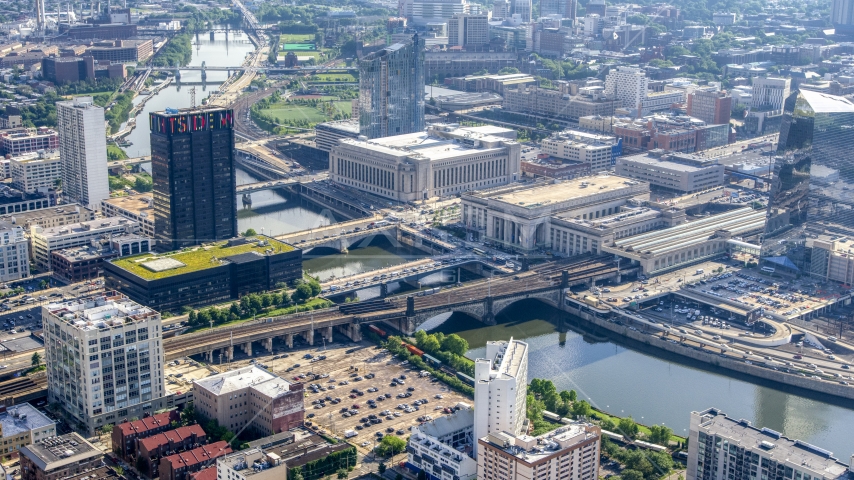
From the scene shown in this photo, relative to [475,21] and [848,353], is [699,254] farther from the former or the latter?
[475,21]

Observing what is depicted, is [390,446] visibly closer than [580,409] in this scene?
Yes

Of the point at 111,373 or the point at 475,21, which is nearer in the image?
the point at 111,373

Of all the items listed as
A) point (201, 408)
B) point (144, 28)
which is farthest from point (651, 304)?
point (144, 28)

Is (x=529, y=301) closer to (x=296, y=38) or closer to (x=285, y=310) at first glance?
(x=285, y=310)

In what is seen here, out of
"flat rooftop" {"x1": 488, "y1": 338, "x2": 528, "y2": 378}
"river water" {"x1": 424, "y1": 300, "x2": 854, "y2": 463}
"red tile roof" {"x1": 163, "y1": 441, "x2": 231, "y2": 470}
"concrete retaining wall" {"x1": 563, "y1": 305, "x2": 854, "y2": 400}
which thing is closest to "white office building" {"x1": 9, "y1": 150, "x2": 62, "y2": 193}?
"river water" {"x1": 424, "y1": 300, "x2": 854, "y2": 463}

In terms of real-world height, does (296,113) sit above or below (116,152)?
above

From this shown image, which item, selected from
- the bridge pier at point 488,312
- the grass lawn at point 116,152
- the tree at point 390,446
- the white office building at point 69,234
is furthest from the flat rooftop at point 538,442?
the grass lawn at point 116,152

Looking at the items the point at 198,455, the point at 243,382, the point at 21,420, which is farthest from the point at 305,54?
the point at 198,455
